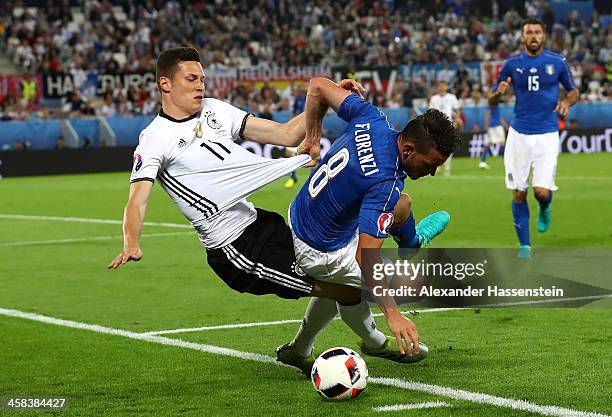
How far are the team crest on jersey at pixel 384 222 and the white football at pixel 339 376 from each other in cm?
93

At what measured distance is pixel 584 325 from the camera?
855cm

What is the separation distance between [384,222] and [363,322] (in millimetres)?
1355

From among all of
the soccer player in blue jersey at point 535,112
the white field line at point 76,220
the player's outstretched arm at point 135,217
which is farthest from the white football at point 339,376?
the white field line at point 76,220

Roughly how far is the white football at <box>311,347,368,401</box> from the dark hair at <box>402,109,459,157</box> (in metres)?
Result: 1.29

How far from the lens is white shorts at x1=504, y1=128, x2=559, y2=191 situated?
1294 cm

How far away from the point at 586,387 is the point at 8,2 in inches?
1374

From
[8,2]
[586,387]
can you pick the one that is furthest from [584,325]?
[8,2]

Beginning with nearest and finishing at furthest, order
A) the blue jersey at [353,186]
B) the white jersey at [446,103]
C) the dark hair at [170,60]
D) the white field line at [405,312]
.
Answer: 1. the blue jersey at [353,186]
2. the dark hair at [170,60]
3. the white field line at [405,312]
4. the white jersey at [446,103]

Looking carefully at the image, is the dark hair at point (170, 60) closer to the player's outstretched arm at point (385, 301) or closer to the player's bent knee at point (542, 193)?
the player's outstretched arm at point (385, 301)

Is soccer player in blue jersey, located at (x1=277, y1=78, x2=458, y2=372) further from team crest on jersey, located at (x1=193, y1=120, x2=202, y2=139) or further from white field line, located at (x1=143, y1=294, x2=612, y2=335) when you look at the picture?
white field line, located at (x1=143, y1=294, x2=612, y2=335)

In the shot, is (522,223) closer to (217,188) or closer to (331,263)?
(331,263)

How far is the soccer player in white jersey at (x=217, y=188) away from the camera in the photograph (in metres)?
Result: 6.83

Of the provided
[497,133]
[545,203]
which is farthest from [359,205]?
[497,133]

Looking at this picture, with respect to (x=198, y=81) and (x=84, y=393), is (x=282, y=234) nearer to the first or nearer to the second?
(x=198, y=81)
